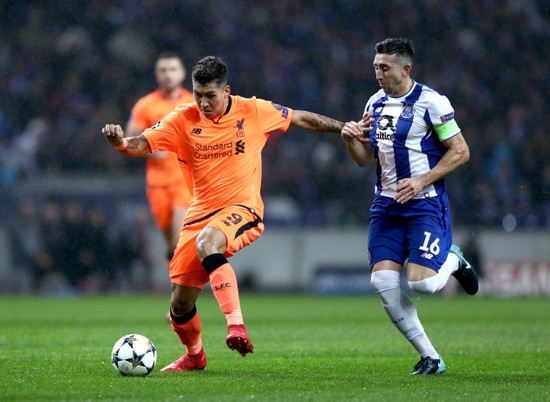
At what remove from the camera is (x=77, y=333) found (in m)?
9.59

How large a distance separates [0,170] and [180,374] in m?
13.1

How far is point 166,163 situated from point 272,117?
13.4 ft

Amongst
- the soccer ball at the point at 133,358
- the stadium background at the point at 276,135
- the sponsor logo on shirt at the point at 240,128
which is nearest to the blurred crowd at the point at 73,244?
the stadium background at the point at 276,135

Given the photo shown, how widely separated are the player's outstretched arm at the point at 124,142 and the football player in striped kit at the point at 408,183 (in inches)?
56.8

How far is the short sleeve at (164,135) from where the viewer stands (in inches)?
250

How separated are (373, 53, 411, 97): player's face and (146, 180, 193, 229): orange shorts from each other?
169 inches

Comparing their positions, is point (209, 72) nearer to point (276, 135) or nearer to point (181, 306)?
point (181, 306)

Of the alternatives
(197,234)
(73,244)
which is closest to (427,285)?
(197,234)

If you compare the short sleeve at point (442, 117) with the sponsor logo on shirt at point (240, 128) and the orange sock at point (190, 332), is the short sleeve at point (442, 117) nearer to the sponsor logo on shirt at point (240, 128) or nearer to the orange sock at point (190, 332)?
the sponsor logo on shirt at point (240, 128)

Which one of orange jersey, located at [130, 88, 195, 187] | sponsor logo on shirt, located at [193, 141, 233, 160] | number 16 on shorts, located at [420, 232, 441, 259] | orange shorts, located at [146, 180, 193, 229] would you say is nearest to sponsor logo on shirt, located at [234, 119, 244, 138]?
sponsor logo on shirt, located at [193, 141, 233, 160]

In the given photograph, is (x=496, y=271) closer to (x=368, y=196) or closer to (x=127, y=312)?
(x=368, y=196)

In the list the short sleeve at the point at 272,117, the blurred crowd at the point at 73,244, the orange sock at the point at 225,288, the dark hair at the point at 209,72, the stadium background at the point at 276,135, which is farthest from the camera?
the stadium background at the point at 276,135

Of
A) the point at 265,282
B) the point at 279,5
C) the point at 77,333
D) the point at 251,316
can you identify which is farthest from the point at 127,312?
the point at 279,5

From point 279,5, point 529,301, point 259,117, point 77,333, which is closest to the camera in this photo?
point 259,117
